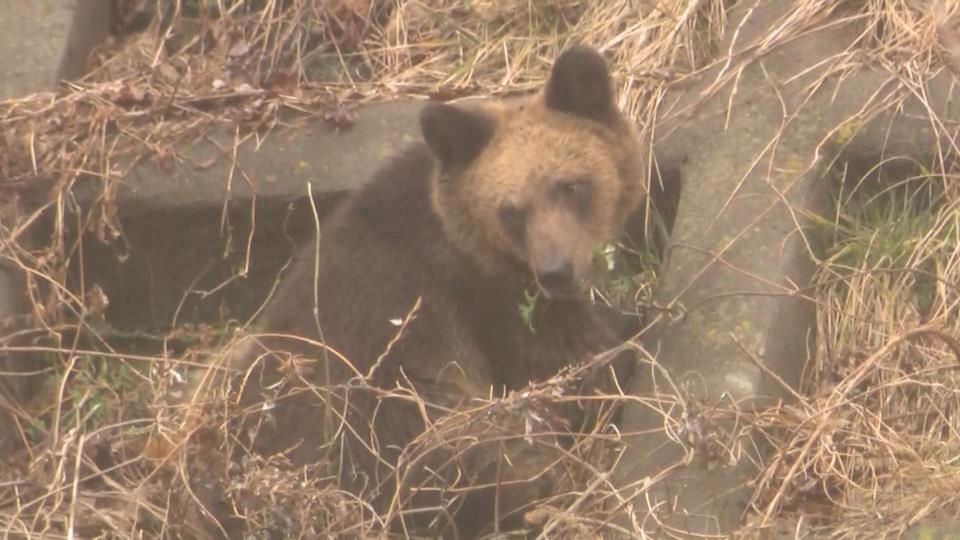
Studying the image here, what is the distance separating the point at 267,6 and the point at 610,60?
1.49 metres

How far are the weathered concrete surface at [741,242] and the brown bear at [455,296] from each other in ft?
0.96

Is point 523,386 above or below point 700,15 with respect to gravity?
below

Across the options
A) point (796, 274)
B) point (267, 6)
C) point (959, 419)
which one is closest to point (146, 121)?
point (267, 6)

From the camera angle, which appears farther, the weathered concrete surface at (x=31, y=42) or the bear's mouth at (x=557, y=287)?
the weathered concrete surface at (x=31, y=42)

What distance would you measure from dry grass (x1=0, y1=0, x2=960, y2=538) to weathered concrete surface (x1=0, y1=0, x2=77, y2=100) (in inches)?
4.7

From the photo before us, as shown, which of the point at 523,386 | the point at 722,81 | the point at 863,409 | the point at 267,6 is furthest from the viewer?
the point at 267,6

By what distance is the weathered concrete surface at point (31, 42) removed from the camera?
8164 mm

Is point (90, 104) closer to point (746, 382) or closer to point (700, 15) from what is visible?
point (700, 15)

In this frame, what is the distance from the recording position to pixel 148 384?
7121 millimetres

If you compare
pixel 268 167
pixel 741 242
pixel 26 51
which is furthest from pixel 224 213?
pixel 741 242

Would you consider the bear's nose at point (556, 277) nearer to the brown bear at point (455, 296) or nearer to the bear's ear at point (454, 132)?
the brown bear at point (455, 296)

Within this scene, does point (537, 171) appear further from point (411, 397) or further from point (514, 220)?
point (411, 397)

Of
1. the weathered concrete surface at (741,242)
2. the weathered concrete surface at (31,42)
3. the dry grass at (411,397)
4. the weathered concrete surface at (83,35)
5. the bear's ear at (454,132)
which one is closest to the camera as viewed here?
the dry grass at (411,397)

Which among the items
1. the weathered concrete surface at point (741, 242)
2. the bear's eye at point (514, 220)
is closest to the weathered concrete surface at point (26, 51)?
the bear's eye at point (514, 220)
